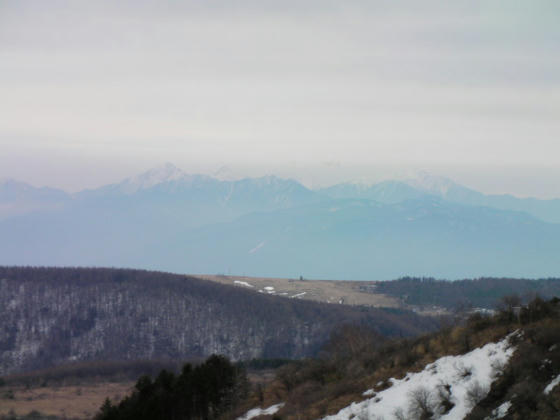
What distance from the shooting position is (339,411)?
27828 millimetres

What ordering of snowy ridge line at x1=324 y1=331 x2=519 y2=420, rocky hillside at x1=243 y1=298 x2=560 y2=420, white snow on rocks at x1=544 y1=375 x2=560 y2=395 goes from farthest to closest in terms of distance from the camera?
snowy ridge line at x1=324 y1=331 x2=519 y2=420 < rocky hillside at x1=243 y1=298 x2=560 y2=420 < white snow on rocks at x1=544 y1=375 x2=560 y2=395

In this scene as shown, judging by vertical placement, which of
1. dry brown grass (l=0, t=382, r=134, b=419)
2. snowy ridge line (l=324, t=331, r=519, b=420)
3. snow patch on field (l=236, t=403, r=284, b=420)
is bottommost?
dry brown grass (l=0, t=382, r=134, b=419)

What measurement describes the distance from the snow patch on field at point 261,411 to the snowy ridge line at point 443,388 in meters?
7.41

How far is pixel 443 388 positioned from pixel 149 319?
140541 mm

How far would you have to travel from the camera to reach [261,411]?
118 feet

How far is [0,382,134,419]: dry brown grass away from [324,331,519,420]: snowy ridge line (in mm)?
49082

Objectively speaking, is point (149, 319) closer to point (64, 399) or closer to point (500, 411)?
point (64, 399)

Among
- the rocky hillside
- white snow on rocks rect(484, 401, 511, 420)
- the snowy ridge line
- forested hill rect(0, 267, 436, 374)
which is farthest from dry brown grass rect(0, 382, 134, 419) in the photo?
white snow on rocks rect(484, 401, 511, 420)

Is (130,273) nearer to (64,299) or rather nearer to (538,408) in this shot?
(64,299)

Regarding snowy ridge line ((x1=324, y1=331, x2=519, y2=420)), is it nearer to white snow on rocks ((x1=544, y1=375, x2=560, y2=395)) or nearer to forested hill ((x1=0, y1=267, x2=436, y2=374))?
white snow on rocks ((x1=544, y1=375, x2=560, y2=395))

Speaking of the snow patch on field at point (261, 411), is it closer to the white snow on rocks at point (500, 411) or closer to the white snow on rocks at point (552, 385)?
the white snow on rocks at point (500, 411)

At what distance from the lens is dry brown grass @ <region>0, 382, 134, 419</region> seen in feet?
232

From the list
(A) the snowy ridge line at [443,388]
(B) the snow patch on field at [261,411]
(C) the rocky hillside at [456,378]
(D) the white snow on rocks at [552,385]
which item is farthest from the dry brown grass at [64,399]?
(D) the white snow on rocks at [552,385]

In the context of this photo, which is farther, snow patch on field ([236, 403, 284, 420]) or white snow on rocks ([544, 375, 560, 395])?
snow patch on field ([236, 403, 284, 420])
